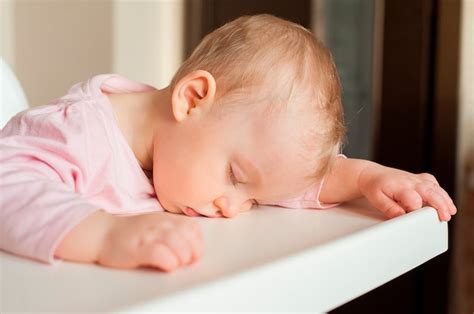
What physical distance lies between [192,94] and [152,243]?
0.91ft

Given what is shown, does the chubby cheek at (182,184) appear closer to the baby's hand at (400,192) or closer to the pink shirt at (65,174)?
the pink shirt at (65,174)

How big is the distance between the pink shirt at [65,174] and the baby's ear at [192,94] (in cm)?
6

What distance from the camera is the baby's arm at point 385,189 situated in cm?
70

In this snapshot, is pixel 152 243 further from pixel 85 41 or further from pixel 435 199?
pixel 85 41

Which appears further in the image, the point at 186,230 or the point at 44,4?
the point at 44,4

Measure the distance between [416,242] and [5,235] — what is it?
0.33m

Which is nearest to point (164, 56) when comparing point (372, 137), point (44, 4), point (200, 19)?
point (200, 19)

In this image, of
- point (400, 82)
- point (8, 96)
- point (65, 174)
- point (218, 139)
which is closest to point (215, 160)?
point (218, 139)

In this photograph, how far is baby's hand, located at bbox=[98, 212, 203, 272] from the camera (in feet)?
1.53

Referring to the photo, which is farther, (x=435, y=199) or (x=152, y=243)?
(x=435, y=199)

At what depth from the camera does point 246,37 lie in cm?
73

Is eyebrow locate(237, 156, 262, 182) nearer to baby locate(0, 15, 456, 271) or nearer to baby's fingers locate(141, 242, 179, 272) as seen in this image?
baby locate(0, 15, 456, 271)

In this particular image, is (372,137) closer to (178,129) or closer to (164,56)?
(164,56)

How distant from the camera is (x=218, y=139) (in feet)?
2.23
